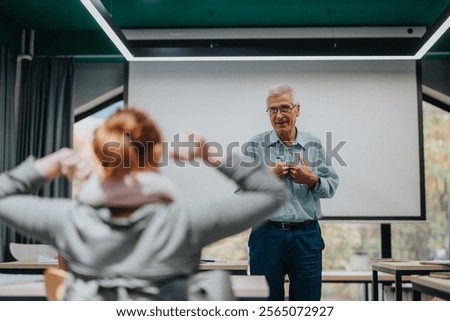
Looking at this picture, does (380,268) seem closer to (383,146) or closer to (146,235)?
(383,146)

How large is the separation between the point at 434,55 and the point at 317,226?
2.28 meters

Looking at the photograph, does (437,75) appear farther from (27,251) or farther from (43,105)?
(27,251)

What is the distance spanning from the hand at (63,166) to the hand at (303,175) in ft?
3.37

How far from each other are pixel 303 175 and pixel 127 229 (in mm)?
1108

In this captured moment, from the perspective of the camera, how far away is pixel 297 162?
213cm

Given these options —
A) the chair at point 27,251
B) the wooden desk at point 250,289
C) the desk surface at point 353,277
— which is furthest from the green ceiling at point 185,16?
the wooden desk at point 250,289

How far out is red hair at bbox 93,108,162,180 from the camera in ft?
3.72

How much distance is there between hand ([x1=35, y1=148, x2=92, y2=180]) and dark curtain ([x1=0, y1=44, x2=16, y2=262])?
278 cm

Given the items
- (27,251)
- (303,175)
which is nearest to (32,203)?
(303,175)

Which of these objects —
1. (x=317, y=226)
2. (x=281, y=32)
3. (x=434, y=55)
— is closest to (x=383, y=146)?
(x=434, y=55)

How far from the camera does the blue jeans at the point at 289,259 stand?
2035 mm

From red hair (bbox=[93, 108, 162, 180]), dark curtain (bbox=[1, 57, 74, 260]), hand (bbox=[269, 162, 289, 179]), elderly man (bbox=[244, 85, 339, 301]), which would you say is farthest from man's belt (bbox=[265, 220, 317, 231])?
dark curtain (bbox=[1, 57, 74, 260])

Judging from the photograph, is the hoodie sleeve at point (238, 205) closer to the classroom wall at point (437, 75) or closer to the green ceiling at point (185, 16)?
the green ceiling at point (185, 16)

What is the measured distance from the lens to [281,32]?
3.95 metres
